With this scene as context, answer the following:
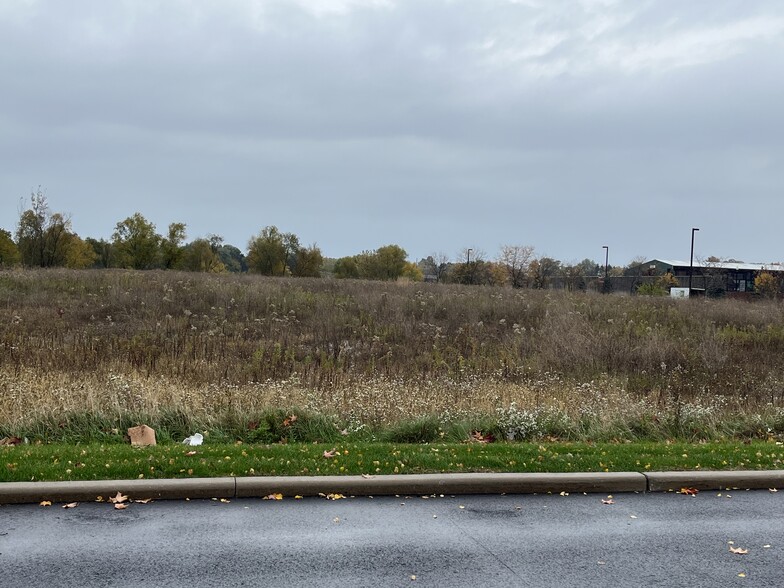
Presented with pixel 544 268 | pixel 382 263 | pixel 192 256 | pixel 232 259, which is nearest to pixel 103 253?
pixel 192 256

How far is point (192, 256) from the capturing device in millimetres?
66938

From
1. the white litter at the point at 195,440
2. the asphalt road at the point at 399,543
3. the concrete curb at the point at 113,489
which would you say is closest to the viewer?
the asphalt road at the point at 399,543

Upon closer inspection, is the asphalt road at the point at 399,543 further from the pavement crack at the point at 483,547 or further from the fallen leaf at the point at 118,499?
the fallen leaf at the point at 118,499

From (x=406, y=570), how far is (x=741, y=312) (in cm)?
2604

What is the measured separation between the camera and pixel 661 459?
766cm

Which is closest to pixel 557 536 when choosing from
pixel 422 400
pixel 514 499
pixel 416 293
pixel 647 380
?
pixel 514 499

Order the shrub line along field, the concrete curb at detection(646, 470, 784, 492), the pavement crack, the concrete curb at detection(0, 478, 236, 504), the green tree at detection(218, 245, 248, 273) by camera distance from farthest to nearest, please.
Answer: the green tree at detection(218, 245, 248, 273)
the shrub line along field
the concrete curb at detection(646, 470, 784, 492)
the concrete curb at detection(0, 478, 236, 504)
the pavement crack

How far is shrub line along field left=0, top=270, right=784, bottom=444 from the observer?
9258 mm

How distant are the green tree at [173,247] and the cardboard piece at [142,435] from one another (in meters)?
55.2

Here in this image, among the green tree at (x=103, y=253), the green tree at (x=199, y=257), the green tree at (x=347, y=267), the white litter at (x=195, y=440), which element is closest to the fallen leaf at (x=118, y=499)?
the white litter at (x=195, y=440)

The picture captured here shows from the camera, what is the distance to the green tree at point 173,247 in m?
61.3

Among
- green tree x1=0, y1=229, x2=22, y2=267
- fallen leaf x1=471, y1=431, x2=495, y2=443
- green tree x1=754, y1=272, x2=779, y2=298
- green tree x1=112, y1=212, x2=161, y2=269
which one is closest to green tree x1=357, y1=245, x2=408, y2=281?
green tree x1=112, y1=212, x2=161, y2=269

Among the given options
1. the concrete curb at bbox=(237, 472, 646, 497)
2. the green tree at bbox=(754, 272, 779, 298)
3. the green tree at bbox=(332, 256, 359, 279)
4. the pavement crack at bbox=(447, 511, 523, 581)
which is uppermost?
the green tree at bbox=(332, 256, 359, 279)

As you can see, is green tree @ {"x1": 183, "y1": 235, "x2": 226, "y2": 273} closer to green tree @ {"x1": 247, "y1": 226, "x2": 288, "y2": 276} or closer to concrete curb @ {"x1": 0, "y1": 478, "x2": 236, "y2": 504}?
green tree @ {"x1": 247, "y1": 226, "x2": 288, "y2": 276}
